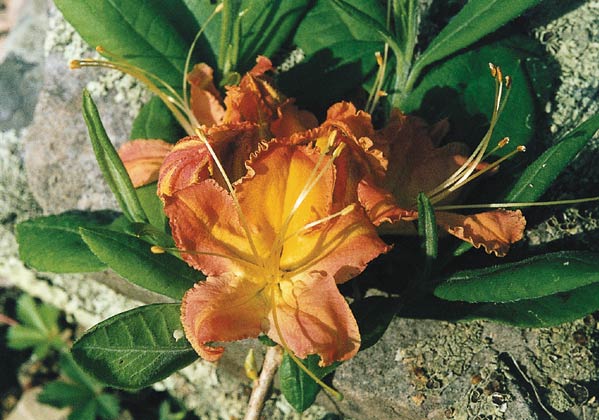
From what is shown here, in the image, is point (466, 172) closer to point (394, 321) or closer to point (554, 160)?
point (554, 160)

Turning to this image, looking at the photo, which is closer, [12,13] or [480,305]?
[480,305]

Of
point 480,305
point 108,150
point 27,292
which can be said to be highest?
point 108,150

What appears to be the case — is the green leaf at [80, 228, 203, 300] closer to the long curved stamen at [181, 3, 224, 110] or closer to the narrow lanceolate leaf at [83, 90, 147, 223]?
the narrow lanceolate leaf at [83, 90, 147, 223]

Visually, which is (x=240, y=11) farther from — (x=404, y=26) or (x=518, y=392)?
(x=518, y=392)

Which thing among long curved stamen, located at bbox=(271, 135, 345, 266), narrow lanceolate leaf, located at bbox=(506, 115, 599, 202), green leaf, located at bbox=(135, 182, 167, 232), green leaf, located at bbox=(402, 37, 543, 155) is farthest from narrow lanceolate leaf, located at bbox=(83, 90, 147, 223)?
narrow lanceolate leaf, located at bbox=(506, 115, 599, 202)

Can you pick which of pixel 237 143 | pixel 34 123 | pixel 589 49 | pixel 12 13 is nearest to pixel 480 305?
pixel 237 143

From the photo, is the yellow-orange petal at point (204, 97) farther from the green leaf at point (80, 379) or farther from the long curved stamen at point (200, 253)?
the green leaf at point (80, 379)
